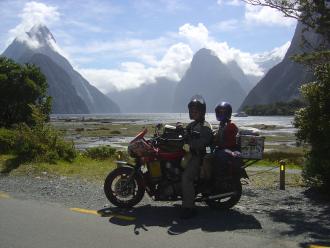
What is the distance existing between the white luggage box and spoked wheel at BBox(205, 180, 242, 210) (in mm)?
614

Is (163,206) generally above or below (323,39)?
below

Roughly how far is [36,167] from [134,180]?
639 cm

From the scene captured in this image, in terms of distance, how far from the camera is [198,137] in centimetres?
769

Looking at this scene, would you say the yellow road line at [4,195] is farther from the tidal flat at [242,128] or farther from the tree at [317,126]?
the tree at [317,126]

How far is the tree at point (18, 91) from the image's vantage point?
2519 cm

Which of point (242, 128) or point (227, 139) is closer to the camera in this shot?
point (227, 139)

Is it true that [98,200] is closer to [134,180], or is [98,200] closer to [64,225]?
[134,180]

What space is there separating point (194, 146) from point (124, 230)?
1808 mm

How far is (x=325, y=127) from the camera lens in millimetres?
9164

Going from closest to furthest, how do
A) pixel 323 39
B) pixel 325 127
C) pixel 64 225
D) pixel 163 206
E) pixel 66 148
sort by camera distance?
pixel 64 225 < pixel 163 206 < pixel 325 127 < pixel 323 39 < pixel 66 148

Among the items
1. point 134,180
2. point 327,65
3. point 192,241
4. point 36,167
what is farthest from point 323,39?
point 36,167

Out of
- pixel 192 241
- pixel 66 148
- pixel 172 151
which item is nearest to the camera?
pixel 192 241

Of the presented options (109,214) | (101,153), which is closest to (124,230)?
(109,214)

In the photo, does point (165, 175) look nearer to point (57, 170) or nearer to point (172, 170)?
point (172, 170)
